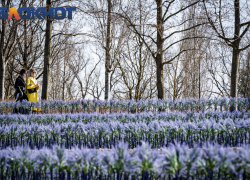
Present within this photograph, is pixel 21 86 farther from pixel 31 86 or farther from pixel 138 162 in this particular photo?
pixel 138 162

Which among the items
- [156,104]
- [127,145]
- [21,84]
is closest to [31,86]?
[21,84]

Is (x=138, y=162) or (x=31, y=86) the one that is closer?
(x=138, y=162)

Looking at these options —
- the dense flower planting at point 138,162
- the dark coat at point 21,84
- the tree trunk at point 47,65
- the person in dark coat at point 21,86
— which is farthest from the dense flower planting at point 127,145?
the tree trunk at point 47,65

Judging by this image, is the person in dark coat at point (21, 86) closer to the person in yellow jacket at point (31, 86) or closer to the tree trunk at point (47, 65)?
the person in yellow jacket at point (31, 86)

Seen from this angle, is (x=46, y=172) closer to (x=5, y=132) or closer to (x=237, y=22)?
(x=5, y=132)

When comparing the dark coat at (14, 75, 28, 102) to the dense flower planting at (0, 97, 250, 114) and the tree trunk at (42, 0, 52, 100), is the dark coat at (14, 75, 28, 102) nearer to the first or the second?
the dense flower planting at (0, 97, 250, 114)

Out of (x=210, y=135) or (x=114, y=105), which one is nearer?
(x=210, y=135)

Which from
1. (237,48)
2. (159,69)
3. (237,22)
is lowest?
(159,69)

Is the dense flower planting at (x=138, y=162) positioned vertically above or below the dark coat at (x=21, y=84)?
below

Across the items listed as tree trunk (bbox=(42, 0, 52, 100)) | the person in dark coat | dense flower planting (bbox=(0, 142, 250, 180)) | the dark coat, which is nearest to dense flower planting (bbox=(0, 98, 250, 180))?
dense flower planting (bbox=(0, 142, 250, 180))

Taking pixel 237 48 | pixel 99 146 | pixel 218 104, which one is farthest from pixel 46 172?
pixel 237 48

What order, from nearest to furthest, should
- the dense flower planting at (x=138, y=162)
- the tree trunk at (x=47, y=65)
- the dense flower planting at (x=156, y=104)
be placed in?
the dense flower planting at (x=138, y=162) → the dense flower planting at (x=156, y=104) → the tree trunk at (x=47, y=65)

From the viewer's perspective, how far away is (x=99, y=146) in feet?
15.2

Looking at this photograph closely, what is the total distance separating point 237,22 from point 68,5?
8162mm
